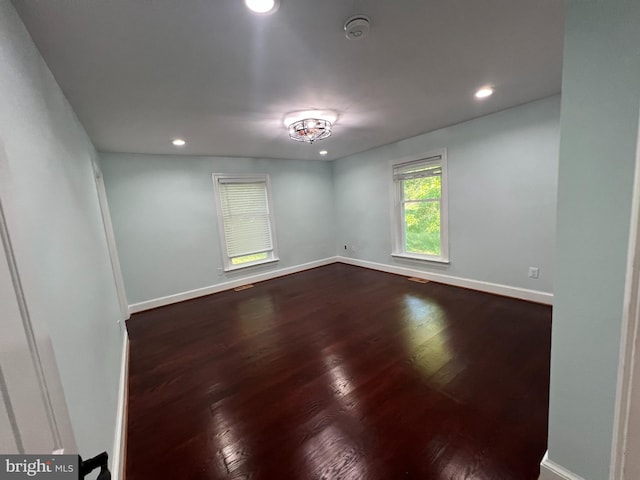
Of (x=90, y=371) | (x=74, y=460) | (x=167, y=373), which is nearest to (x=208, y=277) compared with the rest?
(x=167, y=373)

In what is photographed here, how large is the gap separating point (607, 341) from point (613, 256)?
336mm

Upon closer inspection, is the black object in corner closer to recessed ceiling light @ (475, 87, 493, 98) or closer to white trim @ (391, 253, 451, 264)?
recessed ceiling light @ (475, 87, 493, 98)

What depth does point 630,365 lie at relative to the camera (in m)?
0.48

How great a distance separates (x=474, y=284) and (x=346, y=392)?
2.73 m

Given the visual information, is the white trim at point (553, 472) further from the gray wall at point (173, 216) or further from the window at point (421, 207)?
the gray wall at point (173, 216)

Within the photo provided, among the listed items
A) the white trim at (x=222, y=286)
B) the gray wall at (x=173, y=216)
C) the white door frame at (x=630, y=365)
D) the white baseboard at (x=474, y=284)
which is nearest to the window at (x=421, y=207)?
the white baseboard at (x=474, y=284)

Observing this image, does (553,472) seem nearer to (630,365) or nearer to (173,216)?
(630,365)

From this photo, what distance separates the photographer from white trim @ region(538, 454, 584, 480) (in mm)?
1146

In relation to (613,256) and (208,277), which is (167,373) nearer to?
(208,277)

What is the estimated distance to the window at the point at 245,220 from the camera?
447 cm

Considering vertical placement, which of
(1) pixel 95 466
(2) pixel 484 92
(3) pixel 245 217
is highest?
(2) pixel 484 92

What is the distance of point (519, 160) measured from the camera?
3.07 meters

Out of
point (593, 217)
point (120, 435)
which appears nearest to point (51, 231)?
point (120, 435)

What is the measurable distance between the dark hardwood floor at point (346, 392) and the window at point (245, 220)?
4.96 ft
